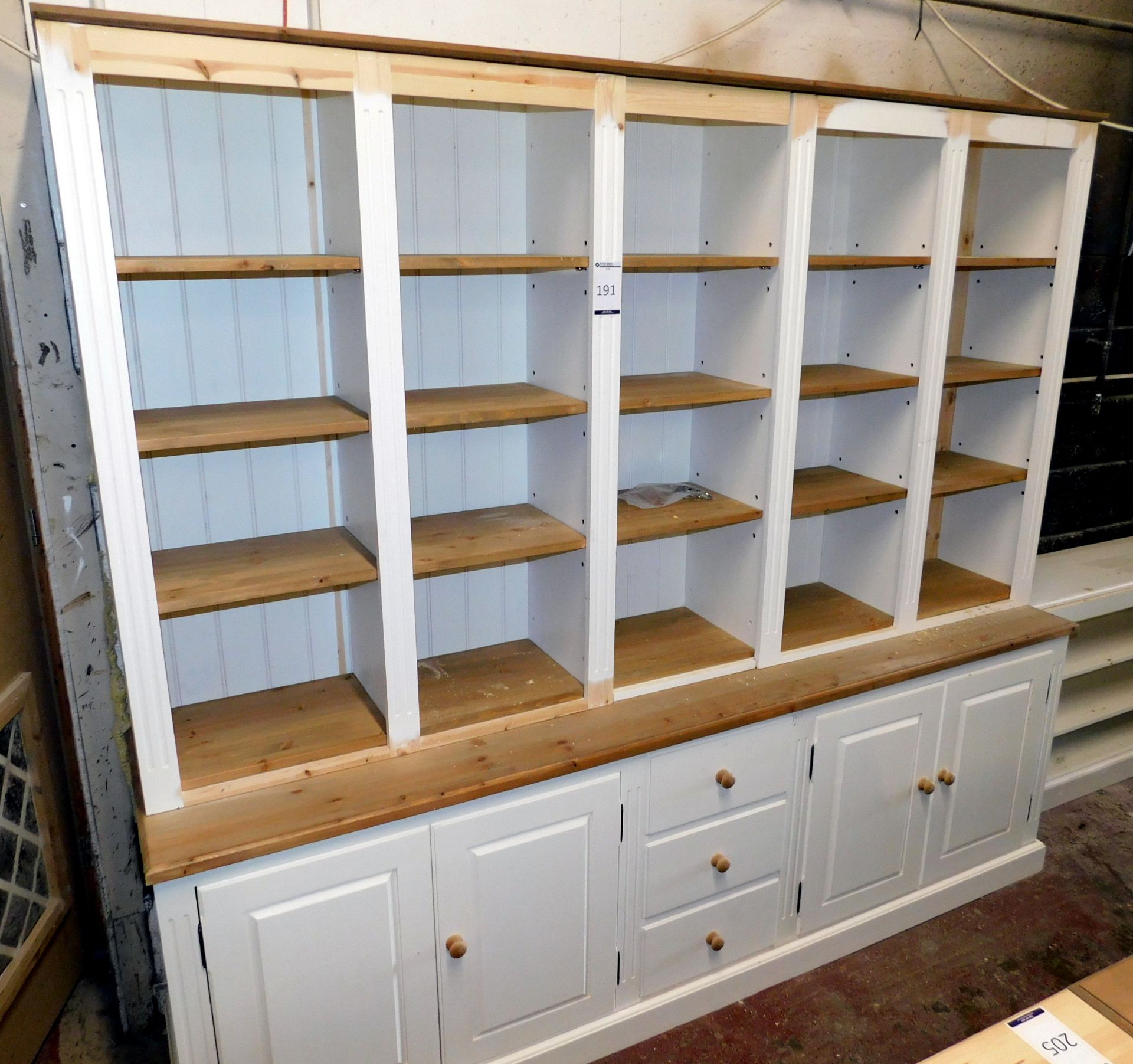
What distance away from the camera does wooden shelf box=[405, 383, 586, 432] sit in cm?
195

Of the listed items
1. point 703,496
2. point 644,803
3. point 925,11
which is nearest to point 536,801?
point 644,803

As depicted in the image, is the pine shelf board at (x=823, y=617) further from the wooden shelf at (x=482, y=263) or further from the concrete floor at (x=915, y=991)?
the wooden shelf at (x=482, y=263)

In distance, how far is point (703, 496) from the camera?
2518 mm

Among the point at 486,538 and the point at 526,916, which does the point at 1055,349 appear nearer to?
the point at 486,538

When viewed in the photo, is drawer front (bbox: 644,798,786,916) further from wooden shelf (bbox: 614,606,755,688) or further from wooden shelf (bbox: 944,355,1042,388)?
wooden shelf (bbox: 944,355,1042,388)

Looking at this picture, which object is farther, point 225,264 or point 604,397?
point 604,397

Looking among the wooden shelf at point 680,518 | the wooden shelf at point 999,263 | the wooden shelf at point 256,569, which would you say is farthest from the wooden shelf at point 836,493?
the wooden shelf at point 256,569

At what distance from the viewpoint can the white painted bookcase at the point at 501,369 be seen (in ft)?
5.83

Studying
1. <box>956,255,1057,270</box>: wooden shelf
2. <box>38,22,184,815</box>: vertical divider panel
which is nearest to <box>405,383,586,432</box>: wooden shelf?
<box>38,22,184,815</box>: vertical divider panel

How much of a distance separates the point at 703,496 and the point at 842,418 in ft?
2.00

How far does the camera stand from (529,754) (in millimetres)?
2070

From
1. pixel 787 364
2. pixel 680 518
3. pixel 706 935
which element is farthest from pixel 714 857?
pixel 787 364

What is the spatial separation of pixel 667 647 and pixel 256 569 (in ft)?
3.61

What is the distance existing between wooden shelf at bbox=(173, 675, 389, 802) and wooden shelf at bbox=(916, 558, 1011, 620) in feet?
5.32
